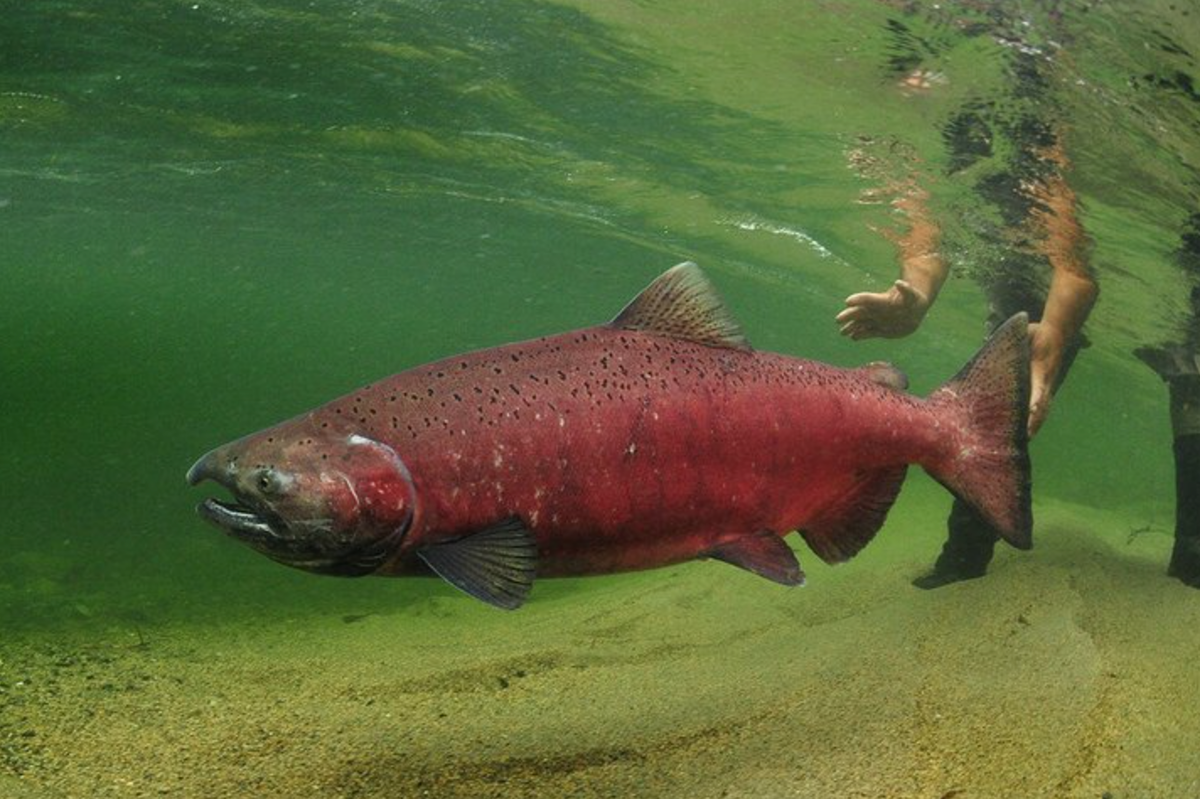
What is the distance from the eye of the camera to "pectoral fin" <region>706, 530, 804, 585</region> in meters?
3.10

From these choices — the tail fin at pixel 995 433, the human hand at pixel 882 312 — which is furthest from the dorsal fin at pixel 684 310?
the human hand at pixel 882 312

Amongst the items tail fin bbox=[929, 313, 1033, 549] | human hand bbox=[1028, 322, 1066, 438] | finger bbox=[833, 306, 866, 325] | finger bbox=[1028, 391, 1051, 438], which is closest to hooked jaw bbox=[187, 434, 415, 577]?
tail fin bbox=[929, 313, 1033, 549]

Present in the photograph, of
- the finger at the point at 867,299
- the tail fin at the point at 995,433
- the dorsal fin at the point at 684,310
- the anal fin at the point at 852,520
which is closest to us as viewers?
the dorsal fin at the point at 684,310

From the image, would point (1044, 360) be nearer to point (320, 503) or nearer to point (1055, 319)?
point (1055, 319)

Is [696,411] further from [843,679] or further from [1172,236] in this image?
[1172,236]

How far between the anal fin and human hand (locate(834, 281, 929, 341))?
2.79m

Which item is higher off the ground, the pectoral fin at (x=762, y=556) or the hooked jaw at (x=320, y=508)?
the hooked jaw at (x=320, y=508)

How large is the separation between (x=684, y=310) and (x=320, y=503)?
1.55 m

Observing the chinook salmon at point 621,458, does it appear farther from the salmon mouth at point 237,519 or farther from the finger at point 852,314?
the finger at point 852,314

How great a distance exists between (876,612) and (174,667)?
4.89 meters

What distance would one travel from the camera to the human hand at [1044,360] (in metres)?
6.63

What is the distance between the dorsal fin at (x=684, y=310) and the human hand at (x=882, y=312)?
298 cm

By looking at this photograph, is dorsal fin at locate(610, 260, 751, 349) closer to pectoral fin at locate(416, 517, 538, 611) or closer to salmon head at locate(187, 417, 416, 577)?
pectoral fin at locate(416, 517, 538, 611)

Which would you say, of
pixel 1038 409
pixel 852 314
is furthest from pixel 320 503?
pixel 1038 409
